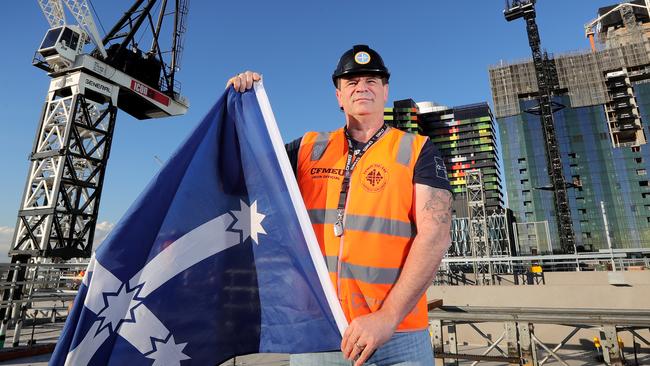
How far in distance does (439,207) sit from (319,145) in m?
0.84

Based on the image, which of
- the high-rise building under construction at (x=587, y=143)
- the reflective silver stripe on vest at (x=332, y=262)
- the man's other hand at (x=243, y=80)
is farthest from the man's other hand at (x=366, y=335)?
the high-rise building under construction at (x=587, y=143)

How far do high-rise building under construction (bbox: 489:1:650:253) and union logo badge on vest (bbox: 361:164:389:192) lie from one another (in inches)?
3049

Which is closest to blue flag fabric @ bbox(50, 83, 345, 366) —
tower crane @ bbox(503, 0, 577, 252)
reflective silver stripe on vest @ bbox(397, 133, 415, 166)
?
reflective silver stripe on vest @ bbox(397, 133, 415, 166)

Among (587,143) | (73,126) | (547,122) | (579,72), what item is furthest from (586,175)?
(73,126)

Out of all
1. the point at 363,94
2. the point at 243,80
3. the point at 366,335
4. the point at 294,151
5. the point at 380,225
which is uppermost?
the point at 243,80

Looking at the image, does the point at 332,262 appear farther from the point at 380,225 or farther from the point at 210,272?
the point at 210,272

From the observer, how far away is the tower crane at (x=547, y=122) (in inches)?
2328

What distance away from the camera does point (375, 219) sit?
74.5 inches

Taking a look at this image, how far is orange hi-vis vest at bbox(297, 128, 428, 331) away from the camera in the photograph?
72.0 inches

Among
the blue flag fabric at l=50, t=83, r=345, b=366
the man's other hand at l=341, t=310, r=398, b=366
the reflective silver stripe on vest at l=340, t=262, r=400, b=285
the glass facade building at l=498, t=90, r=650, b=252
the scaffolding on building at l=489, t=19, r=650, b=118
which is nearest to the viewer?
the man's other hand at l=341, t=310, r=398, b=366

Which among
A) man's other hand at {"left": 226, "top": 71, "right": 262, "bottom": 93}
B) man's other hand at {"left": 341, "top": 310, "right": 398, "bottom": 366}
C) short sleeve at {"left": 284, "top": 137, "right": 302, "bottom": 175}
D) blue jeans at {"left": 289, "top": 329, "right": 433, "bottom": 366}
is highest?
man's other hand at {"left": 226, "top": 71, "right": 262, "bottom": 93}

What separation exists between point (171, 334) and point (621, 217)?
89492mm

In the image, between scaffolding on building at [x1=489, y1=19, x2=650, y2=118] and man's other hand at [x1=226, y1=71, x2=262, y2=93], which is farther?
scaffolding on building at [x1=489, y1=19, x2=650, y2=118]

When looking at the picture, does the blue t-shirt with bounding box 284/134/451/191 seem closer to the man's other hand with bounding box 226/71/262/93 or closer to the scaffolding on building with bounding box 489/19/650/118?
the man's other hand with bounding box 226/71/262/93
